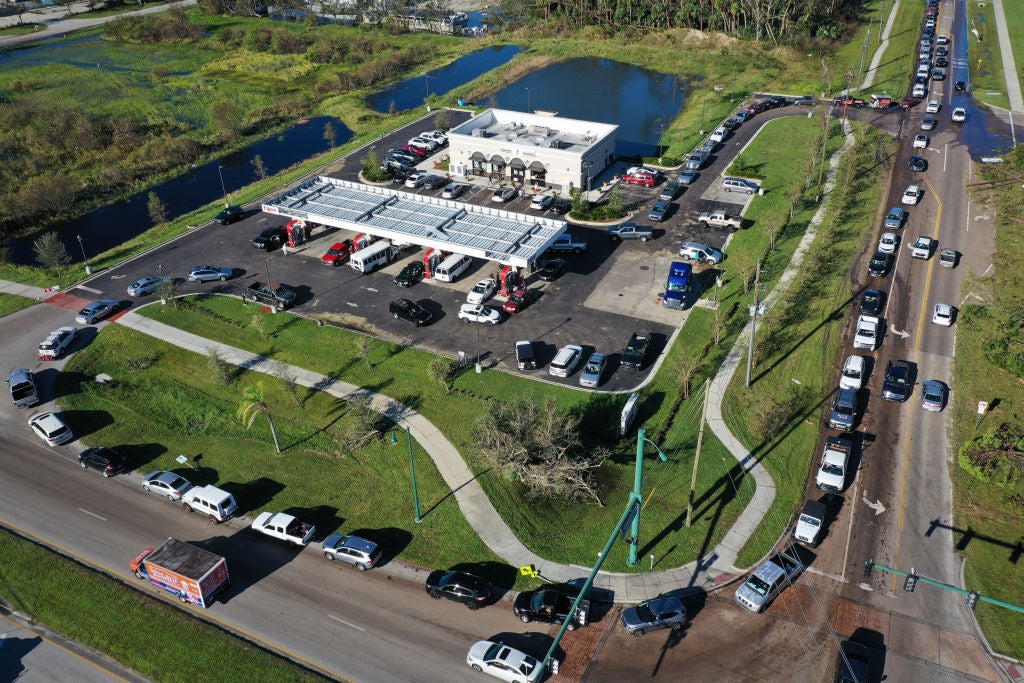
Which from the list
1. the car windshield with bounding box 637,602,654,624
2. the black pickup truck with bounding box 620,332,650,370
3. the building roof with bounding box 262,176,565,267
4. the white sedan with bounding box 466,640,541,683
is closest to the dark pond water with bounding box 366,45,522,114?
the building roof with bounding box 262,176,565,267

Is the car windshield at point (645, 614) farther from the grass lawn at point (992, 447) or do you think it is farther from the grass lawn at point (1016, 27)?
the grass lawn at point (1016, 27)

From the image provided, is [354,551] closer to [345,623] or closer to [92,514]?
[345,623]

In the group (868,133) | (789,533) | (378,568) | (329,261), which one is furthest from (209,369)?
(868,133)

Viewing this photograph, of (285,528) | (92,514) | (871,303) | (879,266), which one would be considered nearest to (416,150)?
(879,266)

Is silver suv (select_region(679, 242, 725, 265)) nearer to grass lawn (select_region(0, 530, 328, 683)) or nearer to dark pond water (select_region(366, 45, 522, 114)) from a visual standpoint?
grass lawn (select_region(0, 530, 328, 683))

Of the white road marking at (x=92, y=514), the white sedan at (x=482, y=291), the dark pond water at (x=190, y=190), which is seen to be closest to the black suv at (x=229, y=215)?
the dark pond water at (x=190, y=190)

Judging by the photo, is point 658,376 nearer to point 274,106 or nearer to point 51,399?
point 51,399
